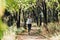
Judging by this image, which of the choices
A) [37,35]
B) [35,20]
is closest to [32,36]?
[37,35]

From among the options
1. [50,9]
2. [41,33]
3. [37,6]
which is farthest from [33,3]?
[41,33]

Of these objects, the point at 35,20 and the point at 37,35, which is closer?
the point at 35,20

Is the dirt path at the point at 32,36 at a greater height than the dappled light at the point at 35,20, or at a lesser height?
lesser

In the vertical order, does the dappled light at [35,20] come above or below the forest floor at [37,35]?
above

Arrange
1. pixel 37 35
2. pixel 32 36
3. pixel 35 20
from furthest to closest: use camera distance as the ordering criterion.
→ pixel 32 36 < pixel 37 35 < pixel 35 20

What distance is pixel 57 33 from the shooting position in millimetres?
3430

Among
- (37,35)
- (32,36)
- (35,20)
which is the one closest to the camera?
(35,20)

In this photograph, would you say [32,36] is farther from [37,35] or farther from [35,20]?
[35,20]

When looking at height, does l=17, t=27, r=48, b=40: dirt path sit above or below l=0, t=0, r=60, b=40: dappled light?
below

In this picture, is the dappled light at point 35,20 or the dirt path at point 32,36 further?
the dirt path at point 32,36

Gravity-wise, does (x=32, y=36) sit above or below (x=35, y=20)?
below

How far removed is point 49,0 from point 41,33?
63 cm

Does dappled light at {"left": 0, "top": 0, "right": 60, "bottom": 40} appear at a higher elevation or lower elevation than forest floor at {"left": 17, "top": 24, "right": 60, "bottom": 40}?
higher

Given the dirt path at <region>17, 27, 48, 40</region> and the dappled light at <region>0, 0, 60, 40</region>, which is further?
the dirt path at <region>17, 27, 48, 40</region>
